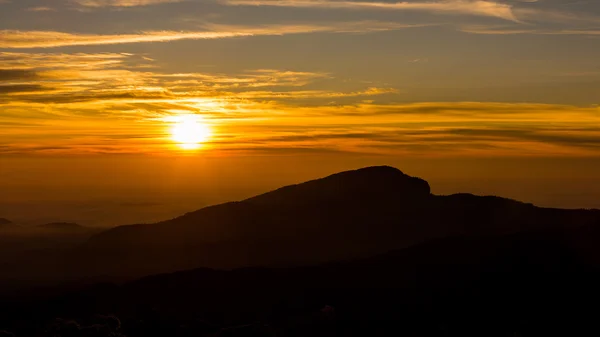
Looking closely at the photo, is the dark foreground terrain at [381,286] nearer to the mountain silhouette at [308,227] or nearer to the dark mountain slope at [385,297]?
the dark mountain slope at [385,297]

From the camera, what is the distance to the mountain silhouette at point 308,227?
122 metres

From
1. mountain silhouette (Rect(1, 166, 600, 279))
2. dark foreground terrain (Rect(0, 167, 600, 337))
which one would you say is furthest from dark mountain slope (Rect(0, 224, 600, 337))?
mountain silhouette (Rect(1, 166, 600, 279))

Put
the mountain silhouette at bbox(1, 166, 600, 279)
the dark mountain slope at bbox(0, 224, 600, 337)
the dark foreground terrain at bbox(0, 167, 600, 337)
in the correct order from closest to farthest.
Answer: the dark mountain slope at bbox(0, 224, 600, 337), the dark foreground terrain at bbox(0, 167, 600, 337), the mountain silhouette at bbox(1, 166, 600, 279)

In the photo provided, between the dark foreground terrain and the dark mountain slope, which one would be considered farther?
the dark foreground terrain

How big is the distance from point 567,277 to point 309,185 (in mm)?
67061

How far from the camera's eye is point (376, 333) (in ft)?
260

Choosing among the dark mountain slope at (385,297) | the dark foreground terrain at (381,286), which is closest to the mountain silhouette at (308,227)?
the dark foreground terrain at (381,286)

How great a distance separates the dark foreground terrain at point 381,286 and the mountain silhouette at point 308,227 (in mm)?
368

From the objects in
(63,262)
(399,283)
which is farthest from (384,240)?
(63,262)

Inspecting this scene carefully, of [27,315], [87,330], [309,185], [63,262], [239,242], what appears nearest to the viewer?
[87,330]

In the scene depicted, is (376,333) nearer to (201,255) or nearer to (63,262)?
(201,255)

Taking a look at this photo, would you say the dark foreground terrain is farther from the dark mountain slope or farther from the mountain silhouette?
the mountain silhouette

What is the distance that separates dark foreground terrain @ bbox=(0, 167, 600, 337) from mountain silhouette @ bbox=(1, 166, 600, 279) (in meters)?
0.37

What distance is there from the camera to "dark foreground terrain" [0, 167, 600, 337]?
80062mm
